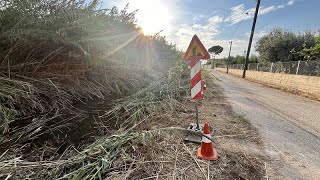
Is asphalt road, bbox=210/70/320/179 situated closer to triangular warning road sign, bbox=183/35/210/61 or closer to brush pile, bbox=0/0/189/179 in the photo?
triangular warning road sign, bbox=183/35/210/61

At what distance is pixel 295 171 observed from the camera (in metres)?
2.90

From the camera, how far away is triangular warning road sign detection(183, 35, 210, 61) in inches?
150

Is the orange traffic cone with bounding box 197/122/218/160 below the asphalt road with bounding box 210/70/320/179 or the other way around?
the other way around

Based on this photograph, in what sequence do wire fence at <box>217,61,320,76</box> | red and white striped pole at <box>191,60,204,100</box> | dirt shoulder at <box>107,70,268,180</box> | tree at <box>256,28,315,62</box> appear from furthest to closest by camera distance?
tree at <box>256,28,315,62</box>
wire fence at <box>217,61,320,76</box>
red and white striped pole at <box>191,60,204,100</box>
dirt shoulder at <box>107,70,268,180</box>

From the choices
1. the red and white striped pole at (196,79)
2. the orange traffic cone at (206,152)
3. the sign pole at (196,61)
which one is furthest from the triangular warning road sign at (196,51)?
the orange traffic cone at (206,152)

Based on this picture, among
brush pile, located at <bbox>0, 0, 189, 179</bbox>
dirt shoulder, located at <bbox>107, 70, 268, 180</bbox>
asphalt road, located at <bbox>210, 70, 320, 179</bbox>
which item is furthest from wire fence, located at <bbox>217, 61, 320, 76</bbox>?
dirt shoulder, located at <bbox>107, 70, 268, 180</bbox>

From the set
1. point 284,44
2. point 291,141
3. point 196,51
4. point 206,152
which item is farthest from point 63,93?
point 284,44

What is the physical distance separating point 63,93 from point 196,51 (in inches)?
129

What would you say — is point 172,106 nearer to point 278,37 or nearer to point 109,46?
point 109,46

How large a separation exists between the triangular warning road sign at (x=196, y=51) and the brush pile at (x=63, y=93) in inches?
63.8

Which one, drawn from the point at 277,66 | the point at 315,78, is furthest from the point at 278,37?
the point at 315,78

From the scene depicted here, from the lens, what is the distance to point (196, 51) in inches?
153

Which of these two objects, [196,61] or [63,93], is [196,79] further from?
[63,93]

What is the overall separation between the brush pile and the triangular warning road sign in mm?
1620
